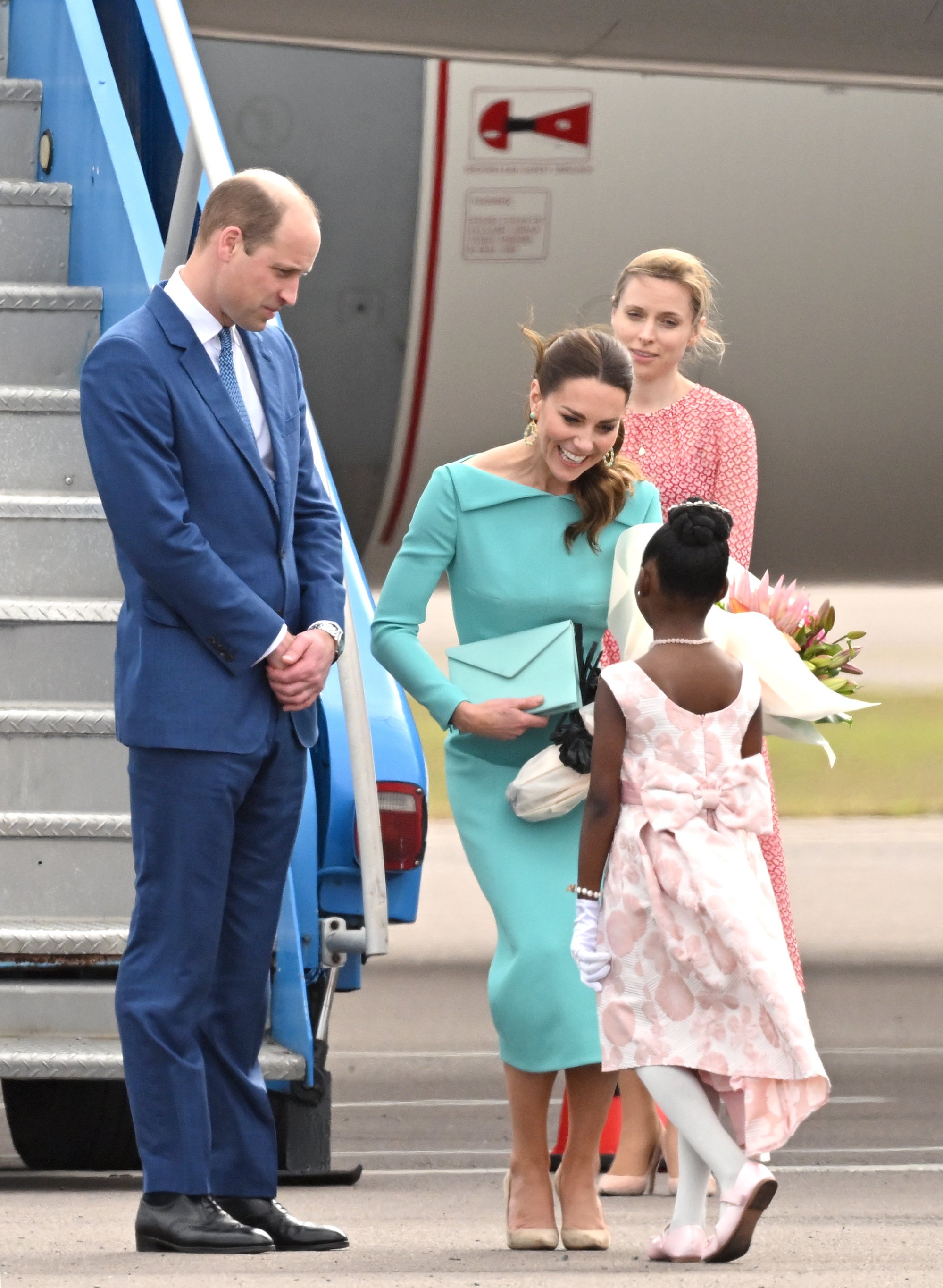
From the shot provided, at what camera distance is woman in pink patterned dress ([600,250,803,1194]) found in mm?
3979

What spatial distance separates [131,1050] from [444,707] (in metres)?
0.67

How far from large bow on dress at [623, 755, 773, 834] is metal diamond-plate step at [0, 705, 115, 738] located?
1.20m

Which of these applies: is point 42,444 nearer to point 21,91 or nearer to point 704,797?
point 21,91

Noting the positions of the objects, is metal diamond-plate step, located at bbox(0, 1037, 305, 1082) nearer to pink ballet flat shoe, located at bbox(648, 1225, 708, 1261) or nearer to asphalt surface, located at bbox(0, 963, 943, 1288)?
asphalt surface, located at bbox(0, 963, 943, 1288)

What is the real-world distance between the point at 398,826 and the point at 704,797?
1.05 m

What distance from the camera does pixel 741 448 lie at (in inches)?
160

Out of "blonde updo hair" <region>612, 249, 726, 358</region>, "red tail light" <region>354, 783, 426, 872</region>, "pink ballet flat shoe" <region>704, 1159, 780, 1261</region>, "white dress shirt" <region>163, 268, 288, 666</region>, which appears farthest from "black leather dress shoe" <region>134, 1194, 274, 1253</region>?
"blonde updo hair" <region>612, 249, 726, 358</region>

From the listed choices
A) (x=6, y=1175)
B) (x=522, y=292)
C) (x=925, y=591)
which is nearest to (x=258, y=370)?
(x=6, y=1175)

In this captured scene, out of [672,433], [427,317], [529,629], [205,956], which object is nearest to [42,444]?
[672,433]

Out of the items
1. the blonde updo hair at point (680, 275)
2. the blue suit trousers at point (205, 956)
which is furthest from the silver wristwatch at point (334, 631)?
the blonde updo hair at point (680, 275)

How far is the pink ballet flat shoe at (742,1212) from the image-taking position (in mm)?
2867

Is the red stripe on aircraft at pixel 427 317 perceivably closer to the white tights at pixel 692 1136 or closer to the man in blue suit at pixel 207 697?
the man in blue suit at pixel 207 697

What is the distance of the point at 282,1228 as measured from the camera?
10.3ft

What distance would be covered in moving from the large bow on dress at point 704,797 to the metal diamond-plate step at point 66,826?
1117 millimetres
